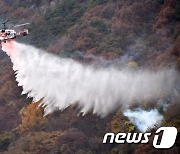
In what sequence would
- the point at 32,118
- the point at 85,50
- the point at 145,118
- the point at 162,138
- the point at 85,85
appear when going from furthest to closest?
1. the point at 85,50
2. the point at 32,118
3. the point at 85,85
4. the point at 145,118
5. the point at 162,138


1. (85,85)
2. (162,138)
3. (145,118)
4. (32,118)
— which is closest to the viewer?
(162,138)

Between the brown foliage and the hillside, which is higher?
the hillside

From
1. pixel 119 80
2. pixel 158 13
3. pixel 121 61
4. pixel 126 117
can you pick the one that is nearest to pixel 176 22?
pixel 158 13

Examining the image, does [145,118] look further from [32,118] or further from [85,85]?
[32,118]

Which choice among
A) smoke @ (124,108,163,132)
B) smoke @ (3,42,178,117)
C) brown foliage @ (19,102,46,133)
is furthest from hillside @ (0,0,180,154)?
smoke @ (3,42,178,117)

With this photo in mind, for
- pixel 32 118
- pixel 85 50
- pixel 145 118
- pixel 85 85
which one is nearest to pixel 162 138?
pixel 145 118

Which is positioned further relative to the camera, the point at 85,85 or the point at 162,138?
the point at 85,85

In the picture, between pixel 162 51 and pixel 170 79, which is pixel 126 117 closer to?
pixel 170 79

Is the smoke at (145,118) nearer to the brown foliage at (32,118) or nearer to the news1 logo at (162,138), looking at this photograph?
the news1 logo at (162,138)

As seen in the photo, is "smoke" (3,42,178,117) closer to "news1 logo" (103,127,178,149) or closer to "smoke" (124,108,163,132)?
"smoke" (124,108,163,132)
